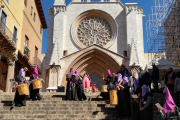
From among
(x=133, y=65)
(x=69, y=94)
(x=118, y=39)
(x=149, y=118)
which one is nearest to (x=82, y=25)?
(x=118, y=39)

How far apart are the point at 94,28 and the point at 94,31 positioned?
0.92 feet

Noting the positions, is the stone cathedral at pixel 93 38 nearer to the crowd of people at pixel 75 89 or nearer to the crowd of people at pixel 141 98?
the crowd of people at pixel 75 89

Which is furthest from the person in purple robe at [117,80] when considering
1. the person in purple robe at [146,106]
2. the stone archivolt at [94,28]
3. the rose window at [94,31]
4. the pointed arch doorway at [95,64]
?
the rose window at [94,31]

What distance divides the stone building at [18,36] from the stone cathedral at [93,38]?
1719 mm

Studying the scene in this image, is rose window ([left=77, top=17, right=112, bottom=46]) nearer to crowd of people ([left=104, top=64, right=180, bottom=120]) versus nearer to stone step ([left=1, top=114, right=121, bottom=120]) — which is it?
crowd of people ([left=104, top=64, right=180, bottom=120])

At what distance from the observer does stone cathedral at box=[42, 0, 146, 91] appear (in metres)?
20.0

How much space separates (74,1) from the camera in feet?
77.6

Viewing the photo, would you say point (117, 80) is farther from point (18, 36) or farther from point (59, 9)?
point (59, 9)

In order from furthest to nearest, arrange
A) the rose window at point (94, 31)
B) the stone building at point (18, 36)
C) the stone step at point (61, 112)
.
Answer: the rose window at point (94, 31), the stone building at point (18, 36), the stone step at point (61, 112)

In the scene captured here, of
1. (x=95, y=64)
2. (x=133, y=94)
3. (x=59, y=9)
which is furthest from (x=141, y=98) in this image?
(x=59, y=9)

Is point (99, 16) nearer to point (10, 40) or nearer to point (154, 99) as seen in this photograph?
point (10, 40)

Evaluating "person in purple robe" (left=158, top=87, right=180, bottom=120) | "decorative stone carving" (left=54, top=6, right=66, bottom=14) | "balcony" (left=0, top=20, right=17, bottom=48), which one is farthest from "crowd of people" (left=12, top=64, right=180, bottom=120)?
"decorative stone carving" (left=54, top=6, right=66, bottom=14)

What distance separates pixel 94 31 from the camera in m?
23.1

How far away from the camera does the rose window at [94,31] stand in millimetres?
22828
